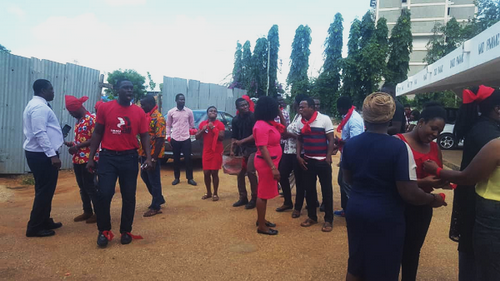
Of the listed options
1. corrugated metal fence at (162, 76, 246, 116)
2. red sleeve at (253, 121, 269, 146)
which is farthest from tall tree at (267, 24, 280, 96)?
red sleeve at (253, 121, 269, 146)

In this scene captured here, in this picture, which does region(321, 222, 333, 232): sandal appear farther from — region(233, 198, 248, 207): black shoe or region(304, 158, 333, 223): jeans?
region(233, 198, 248, 207): black shoe

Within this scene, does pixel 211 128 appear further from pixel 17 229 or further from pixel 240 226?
pixel 17 229

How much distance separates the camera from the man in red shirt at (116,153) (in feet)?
13.6

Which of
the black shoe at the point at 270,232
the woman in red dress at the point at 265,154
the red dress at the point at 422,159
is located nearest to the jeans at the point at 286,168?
the woman in red dress at the point at 265,154

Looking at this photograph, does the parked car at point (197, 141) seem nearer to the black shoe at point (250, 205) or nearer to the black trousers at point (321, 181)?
the black shoe at point (250, 205)

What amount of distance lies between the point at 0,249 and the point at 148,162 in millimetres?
1900

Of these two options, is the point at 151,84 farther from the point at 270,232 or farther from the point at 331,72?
the point at 270,232

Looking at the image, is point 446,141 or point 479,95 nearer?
point 479,95

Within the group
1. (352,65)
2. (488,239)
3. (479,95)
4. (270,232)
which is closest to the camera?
(488,239)

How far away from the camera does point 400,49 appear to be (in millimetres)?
23109

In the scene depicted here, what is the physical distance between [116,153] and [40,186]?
3.93 ft

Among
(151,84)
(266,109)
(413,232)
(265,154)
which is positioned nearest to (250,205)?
(265,154)

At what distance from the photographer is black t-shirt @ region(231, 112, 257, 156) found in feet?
18.9

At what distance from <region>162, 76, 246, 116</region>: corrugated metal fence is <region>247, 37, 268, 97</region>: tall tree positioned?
8.49 m
